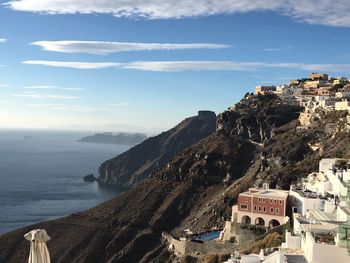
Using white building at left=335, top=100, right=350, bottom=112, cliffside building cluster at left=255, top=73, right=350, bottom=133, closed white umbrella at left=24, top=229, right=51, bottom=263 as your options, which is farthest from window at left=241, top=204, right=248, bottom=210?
white building at left=335, top=100, right=350, bottom=112

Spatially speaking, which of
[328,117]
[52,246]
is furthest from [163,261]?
[328,117]

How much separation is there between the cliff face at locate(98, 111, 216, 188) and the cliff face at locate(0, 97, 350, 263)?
61717mm

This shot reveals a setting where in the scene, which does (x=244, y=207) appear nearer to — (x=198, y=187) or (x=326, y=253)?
(x=326, y=253)

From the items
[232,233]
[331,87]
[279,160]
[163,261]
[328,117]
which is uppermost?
[331,87]

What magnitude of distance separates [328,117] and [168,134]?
3851 inches

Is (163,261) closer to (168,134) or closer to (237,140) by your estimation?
(237,140)

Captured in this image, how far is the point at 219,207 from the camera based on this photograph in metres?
53.4

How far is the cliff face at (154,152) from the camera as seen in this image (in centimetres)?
14100

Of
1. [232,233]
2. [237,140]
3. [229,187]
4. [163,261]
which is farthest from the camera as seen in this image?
[237,140]

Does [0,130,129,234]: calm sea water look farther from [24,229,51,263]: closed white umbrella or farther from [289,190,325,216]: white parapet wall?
[24,229,51,263]: closed white umbrella

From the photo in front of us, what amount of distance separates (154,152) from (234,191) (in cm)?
9427

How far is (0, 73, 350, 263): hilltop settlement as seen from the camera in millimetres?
32156

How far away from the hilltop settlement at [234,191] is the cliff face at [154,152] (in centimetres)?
5372

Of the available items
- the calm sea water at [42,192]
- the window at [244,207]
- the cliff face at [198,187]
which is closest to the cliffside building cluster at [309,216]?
the window at [244,207]
